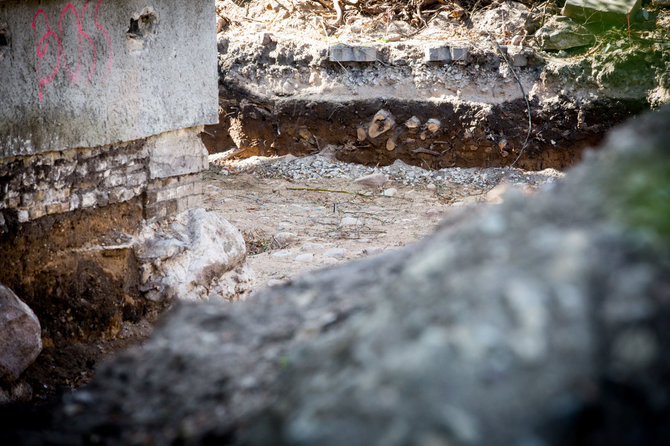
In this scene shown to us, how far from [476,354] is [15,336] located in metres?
2.20

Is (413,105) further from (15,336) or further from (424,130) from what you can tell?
(15,336)

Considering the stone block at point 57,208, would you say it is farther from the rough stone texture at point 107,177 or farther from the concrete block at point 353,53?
the concrete block at point 353,53

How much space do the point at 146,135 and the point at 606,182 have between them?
2322 millimetres

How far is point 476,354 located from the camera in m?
0.82

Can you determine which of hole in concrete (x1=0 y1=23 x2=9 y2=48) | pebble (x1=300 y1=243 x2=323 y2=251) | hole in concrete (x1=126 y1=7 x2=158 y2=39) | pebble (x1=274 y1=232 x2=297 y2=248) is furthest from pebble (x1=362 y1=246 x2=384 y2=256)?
hole in concrete (x1=0 y1=23 x2=9 y2=48)

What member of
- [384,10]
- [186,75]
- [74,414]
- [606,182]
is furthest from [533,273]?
[384,10]

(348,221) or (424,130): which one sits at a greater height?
(424,130)

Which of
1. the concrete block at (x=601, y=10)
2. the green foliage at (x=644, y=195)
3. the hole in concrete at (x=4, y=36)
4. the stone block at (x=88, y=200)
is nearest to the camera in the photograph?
the green foliage at (x=644, y=195)

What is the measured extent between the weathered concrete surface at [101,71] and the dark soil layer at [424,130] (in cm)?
364

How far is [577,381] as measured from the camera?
0.79 metres

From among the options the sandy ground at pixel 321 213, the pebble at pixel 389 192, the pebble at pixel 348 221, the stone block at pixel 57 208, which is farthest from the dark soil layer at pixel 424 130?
the stone block at pixel 57 208

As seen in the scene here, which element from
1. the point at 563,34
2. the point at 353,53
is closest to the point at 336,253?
the point at 353,53

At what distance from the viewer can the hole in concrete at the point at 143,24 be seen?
273 cm

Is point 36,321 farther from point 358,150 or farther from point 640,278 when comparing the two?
point 358,150
